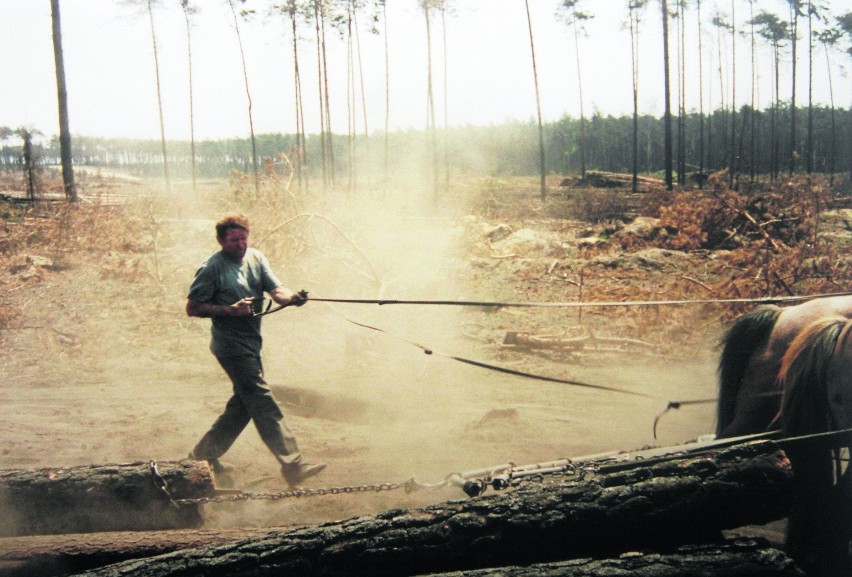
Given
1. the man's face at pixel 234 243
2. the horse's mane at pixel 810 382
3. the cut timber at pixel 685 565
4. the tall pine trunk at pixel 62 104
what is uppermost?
the tall pine trunk at pixel 62 104

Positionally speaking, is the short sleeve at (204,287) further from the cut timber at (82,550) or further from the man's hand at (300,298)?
the cut timber at (82,550)

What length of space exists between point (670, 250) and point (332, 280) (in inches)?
309

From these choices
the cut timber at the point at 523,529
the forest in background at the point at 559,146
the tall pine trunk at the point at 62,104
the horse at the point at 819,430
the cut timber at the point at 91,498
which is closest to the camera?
the cut timber at the point at 523,529

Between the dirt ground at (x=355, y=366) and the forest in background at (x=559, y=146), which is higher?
the forest in background at (x=559, y=146)

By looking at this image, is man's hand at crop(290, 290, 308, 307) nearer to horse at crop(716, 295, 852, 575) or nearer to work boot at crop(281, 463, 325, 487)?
work boot at crop(281, 463, 325, 487)

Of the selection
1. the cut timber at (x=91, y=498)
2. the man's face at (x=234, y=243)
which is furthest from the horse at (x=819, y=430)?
the man's face at (x=234, y=243)

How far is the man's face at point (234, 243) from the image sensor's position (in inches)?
192

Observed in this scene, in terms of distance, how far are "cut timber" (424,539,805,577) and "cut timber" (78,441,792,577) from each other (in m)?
0.14

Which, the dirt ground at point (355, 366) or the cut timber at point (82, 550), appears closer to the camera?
the cut timber at point (82, 550)

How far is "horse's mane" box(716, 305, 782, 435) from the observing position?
4.08 m

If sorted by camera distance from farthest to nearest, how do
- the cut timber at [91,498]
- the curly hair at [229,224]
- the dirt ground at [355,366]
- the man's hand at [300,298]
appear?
the dirt ground at [355,366] → the curly hair at [229,224] → the man's hand at [300,298] → the cut timber at [91,498]

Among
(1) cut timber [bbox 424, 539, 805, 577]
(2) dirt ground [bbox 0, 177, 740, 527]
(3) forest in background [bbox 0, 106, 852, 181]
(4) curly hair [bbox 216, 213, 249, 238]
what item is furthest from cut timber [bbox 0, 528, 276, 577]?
(3) forest in background [bbox 0, 106, 852, 181]

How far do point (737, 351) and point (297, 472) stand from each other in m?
3.32

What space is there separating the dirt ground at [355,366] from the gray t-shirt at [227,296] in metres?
0.87
